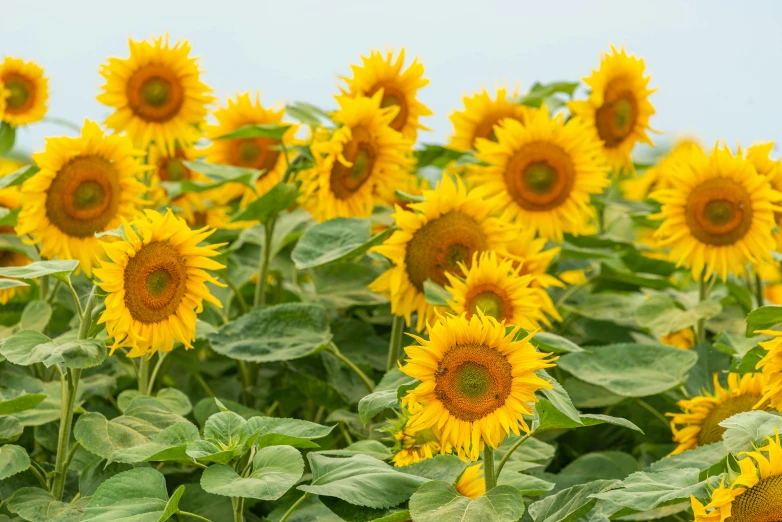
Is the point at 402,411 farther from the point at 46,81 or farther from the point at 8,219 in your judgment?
the point at 46,81

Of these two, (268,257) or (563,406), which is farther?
(268,257)

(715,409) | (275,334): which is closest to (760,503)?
(715,409)

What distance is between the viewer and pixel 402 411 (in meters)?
1.44

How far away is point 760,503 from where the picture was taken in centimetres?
107

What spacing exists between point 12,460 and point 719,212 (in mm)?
1289

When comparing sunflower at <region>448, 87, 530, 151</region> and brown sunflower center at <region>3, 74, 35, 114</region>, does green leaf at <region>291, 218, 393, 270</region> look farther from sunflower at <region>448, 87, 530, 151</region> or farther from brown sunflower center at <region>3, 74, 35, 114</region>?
brown sunflower center at <region>3, 74, 35, 114</region>

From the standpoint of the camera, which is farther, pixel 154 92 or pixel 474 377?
pixel 154 92

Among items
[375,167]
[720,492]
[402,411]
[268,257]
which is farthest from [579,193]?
[720,492]

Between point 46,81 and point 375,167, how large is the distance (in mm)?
878

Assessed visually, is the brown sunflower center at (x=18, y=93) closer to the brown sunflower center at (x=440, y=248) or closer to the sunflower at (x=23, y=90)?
the sunflower at (x=23, y=90)

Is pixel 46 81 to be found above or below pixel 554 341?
above

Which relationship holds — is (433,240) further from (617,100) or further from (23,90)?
(23,90)

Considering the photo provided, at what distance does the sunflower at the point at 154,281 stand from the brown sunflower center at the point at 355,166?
1.72 ft

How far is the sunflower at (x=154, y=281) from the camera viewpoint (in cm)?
137
